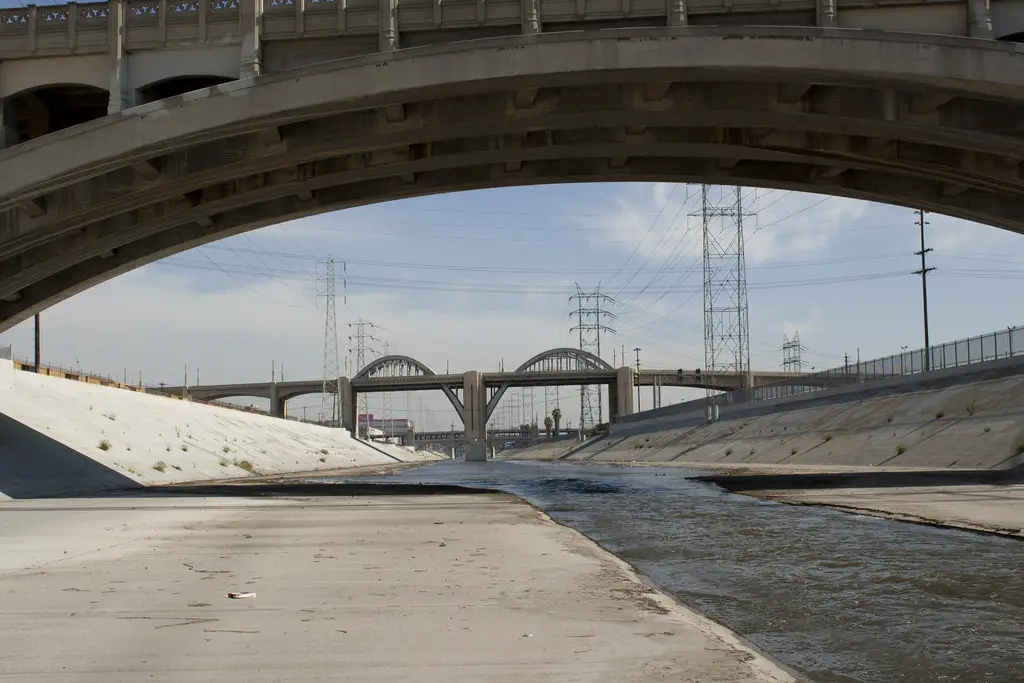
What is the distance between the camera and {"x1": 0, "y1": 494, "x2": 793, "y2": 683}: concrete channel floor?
5.14m

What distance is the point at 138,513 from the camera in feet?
57.4

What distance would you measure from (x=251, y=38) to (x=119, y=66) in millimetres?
4291

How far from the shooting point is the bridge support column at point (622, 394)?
14625cm

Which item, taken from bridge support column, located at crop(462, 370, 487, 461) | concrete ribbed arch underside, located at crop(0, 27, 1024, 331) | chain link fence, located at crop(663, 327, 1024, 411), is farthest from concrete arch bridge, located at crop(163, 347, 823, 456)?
concrete ribbed arch underside, located at crop(0, 27, 1024, 331)

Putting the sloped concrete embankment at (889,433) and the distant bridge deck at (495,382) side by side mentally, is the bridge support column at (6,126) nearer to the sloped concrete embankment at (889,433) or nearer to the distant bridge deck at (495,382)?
the sloped concrete embankment at (889,433)

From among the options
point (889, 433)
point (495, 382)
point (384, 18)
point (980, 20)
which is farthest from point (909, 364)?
point (495, 382)

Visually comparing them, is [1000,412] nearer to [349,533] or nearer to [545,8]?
[545,8]

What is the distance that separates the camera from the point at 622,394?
147500 millimetres

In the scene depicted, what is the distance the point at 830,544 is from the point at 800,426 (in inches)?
1791

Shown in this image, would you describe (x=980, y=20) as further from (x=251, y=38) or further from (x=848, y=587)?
(x=848, y=587)

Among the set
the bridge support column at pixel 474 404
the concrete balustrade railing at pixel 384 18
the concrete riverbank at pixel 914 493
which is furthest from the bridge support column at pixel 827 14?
the bridge support column at pixel 474 404

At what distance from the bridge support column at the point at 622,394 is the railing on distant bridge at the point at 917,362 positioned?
74.0 m

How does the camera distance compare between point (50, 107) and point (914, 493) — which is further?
point (50, 107)

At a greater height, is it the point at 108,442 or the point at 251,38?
the point at 251,38
